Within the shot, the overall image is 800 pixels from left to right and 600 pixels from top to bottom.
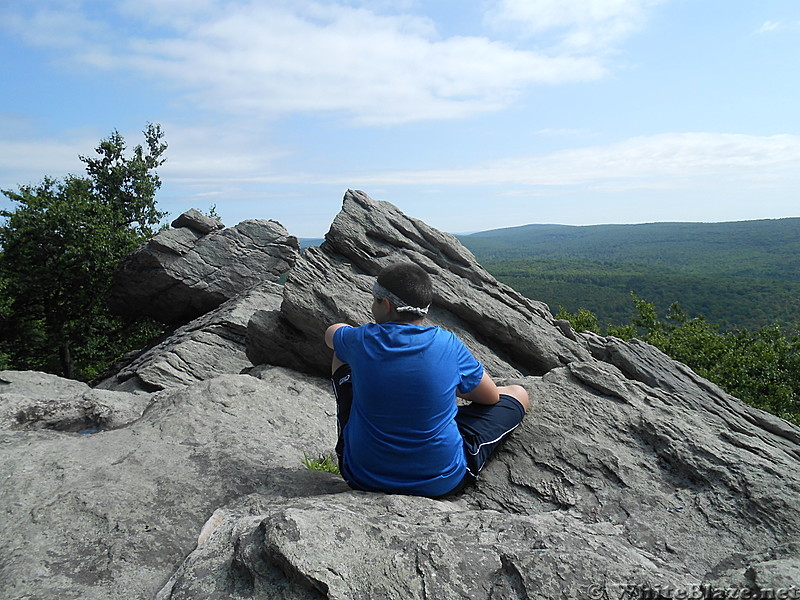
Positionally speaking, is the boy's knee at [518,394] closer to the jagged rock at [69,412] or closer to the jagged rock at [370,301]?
the jagged rock at [370,301]

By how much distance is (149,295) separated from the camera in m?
24.9

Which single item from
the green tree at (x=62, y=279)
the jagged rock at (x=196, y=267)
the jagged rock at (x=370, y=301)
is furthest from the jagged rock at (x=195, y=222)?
the jagged rock at (x=370, y=301)

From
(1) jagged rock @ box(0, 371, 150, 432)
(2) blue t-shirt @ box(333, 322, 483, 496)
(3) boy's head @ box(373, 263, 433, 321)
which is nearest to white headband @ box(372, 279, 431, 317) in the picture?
(3) boy's head @ box(373, 263, 433, 321)

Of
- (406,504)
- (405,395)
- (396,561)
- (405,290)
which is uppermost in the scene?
(405,290)

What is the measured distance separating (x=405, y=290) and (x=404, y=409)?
1.16 m

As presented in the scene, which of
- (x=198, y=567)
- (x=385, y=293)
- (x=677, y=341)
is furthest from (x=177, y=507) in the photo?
(x=677, y=341)

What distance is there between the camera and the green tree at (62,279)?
1055 inches

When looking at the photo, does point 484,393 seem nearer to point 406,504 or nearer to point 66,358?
point 406,504

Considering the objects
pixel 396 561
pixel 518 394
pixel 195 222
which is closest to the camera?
pixel 396 561

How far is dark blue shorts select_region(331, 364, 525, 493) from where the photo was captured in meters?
5.65

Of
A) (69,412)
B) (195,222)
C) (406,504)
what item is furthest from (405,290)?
(195,222)

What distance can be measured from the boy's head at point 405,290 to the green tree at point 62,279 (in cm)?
2689

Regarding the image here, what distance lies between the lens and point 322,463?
6.86 metres

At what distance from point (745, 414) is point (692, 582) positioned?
6.42m
